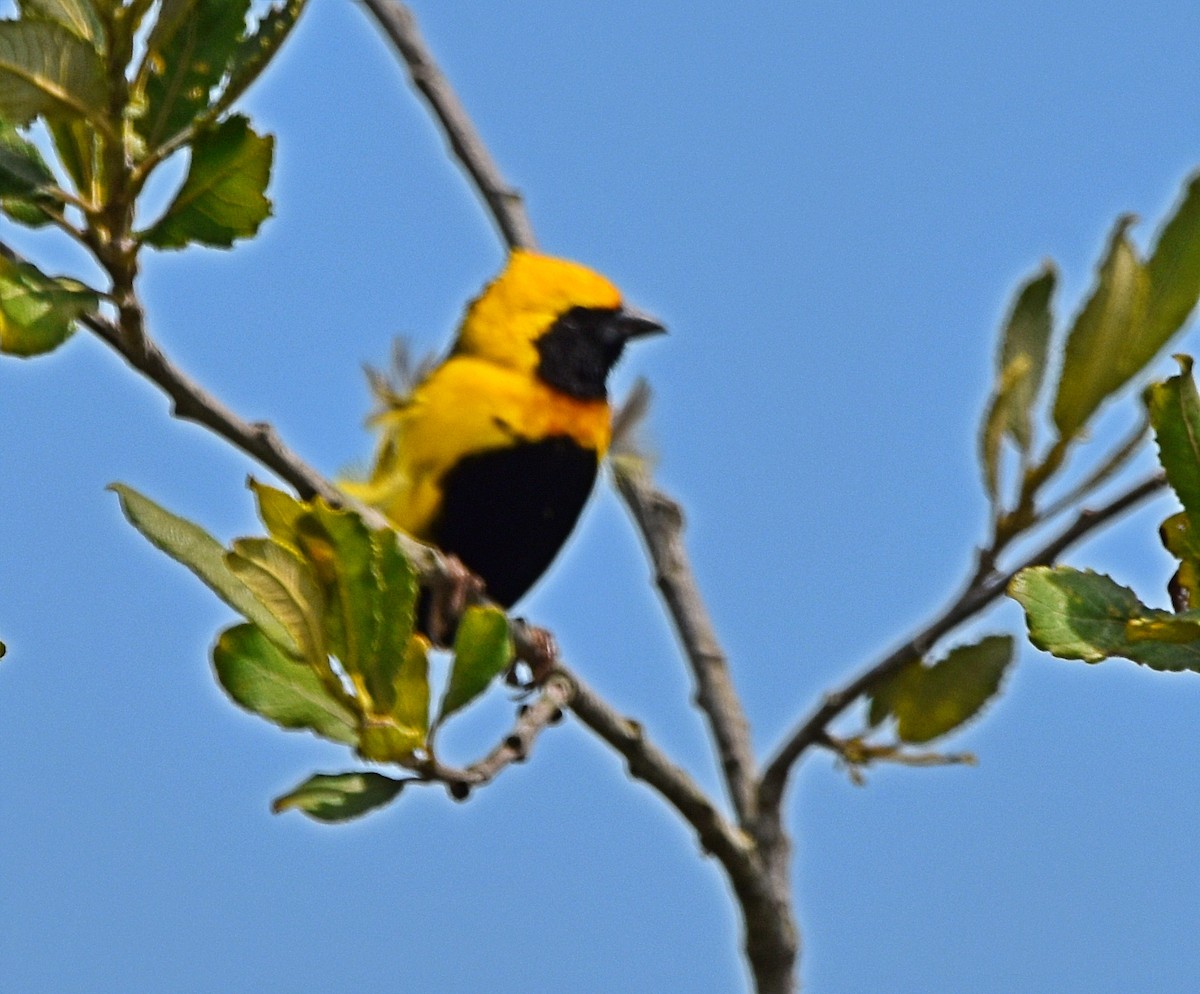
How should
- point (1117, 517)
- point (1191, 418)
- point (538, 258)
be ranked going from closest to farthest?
1. point (1191, 418)
2. point (1117, 517)
3. point (538, 258)

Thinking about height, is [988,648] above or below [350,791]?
above

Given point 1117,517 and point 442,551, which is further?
point 442,551

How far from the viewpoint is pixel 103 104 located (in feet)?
4.70

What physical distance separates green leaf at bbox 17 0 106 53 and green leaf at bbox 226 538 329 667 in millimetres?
438

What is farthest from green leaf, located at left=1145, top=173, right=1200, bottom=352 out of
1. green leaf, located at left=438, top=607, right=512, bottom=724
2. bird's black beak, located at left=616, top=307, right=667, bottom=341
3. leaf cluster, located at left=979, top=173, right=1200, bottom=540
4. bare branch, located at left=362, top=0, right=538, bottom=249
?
bird's black beak, located at left=616, top=307, right=667, bottom=341

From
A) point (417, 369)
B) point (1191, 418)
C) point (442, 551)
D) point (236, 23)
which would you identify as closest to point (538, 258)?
point (417, 369)

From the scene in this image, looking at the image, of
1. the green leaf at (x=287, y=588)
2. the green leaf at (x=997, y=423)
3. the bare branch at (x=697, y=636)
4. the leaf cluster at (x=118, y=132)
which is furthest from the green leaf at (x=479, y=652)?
the bare branch at (x=697, y=636)

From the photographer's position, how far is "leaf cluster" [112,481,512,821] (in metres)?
1.32

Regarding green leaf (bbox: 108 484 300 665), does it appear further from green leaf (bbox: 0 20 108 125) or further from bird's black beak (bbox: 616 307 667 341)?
bird's black beak (bbox: 616 307 667 341)

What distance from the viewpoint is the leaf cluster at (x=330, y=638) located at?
52.1 inches

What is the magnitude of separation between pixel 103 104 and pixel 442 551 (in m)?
1.98

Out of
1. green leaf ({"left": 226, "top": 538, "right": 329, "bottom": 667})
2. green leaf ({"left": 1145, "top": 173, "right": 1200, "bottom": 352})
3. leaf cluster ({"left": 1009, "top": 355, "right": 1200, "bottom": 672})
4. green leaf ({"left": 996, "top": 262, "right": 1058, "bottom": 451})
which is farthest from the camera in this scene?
green leaf ({"left": 996, "top": 262, "right": 1058, "bottom": 451})

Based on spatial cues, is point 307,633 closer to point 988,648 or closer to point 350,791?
point 350,791

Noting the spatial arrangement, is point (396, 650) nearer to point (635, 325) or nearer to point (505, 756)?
point (505, 756)
